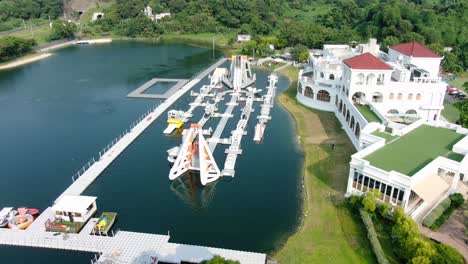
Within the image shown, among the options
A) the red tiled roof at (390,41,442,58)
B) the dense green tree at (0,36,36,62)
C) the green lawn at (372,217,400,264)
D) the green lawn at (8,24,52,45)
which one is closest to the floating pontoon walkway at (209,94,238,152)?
the green lawn at (372,217,400,264)

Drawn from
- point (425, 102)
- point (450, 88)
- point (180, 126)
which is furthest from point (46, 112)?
point (450, 88)

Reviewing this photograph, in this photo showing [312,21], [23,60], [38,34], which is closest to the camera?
[23,60]

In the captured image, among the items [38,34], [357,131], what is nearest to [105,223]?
[357,131]

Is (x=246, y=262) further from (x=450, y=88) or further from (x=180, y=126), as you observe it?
(x=450, y=88)

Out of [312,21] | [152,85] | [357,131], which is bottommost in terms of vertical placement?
[152,85]

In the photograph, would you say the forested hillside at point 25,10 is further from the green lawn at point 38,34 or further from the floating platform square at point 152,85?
the floating platform square at point 152,85

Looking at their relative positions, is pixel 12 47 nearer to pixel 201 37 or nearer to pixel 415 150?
pixel 201 37
